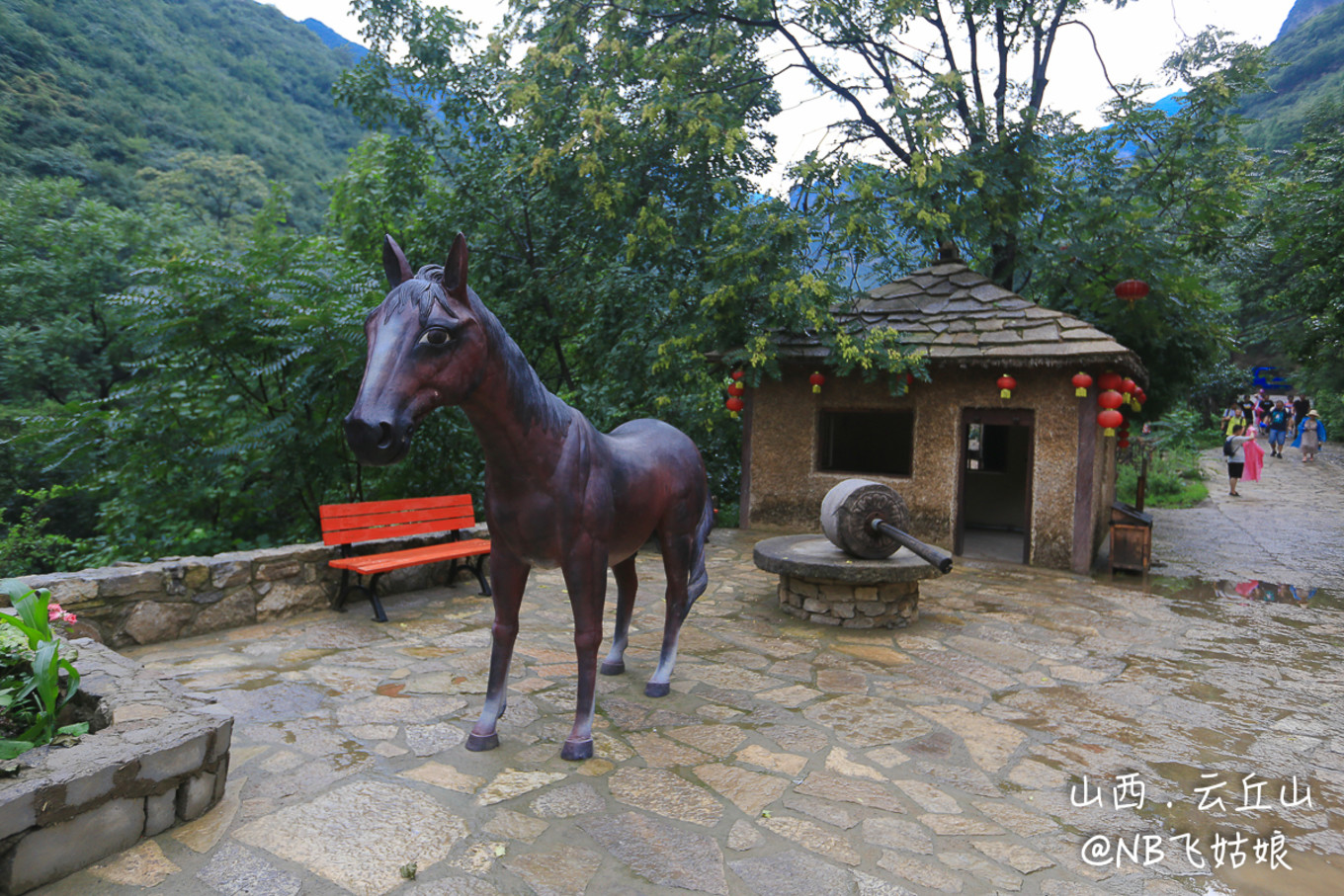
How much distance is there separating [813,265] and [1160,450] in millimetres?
17234

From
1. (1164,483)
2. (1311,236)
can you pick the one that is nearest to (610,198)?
(1311,236)

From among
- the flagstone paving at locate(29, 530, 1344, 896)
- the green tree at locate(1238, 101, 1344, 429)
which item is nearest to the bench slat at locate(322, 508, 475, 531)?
the flagstone paving at locate(29, 530, 1344, 896)

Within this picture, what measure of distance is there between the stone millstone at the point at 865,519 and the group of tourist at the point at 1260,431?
585 inches

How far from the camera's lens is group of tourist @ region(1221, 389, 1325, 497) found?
16.6 metres

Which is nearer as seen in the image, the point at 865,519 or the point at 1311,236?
the point at 865,519

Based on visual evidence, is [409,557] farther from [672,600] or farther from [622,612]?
[672,600]

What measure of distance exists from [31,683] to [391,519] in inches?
144

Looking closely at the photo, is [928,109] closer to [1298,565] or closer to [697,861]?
[1298,565]

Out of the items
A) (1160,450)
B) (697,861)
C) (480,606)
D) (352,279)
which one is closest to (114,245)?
(352,279)

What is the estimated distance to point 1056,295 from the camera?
36.9ft

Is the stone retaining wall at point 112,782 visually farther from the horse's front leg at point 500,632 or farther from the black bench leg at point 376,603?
the black bench leg at point 376,603

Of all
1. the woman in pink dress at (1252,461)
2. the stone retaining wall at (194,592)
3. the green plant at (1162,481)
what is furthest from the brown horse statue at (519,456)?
the woman in pink dress at (1252,461)

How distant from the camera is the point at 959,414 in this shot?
8938 mm

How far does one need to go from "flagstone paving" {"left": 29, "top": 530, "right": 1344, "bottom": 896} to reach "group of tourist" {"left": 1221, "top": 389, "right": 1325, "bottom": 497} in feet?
43.6
